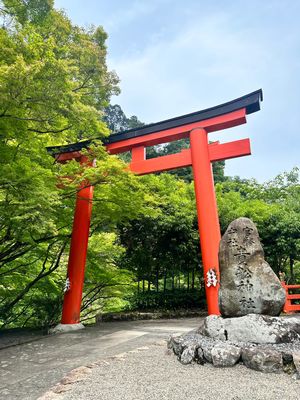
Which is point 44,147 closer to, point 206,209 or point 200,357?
point 206,209

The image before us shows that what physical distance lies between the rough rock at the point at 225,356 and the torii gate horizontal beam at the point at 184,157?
209 inches

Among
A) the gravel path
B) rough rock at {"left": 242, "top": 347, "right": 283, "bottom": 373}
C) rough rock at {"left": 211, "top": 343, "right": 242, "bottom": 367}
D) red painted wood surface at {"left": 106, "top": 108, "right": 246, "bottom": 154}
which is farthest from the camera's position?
red painted wood surface at {"left": 106, "top": 108, "right": 246, "bottom": 154}

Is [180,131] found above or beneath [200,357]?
above

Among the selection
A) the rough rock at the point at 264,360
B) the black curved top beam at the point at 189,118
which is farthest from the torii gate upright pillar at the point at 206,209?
the rough rock at the point at 264,360

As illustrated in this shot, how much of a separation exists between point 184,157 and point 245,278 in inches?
184

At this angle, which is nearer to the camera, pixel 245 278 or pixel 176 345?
pixel 176 345

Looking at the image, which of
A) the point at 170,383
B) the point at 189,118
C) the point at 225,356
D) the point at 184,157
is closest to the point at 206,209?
the point at 184,157

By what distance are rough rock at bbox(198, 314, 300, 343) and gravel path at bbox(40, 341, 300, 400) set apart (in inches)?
22.3

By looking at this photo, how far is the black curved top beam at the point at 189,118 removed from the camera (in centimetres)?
769

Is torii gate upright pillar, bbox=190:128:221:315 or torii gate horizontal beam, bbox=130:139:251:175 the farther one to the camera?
torii gate horizontal beam, bbox=130:139:251:175

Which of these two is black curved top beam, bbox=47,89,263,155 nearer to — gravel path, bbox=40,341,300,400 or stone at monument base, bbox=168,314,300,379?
stone at monument base, bbox=168,314,300,379

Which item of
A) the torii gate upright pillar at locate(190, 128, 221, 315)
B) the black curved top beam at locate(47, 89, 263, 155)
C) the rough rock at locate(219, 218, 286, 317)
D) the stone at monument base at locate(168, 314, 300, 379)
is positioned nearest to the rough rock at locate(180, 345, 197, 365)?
the stone at monument base at locate(168, 314, 300, 379)

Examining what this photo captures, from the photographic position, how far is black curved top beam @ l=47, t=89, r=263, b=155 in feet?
25.2

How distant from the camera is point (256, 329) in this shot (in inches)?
149
